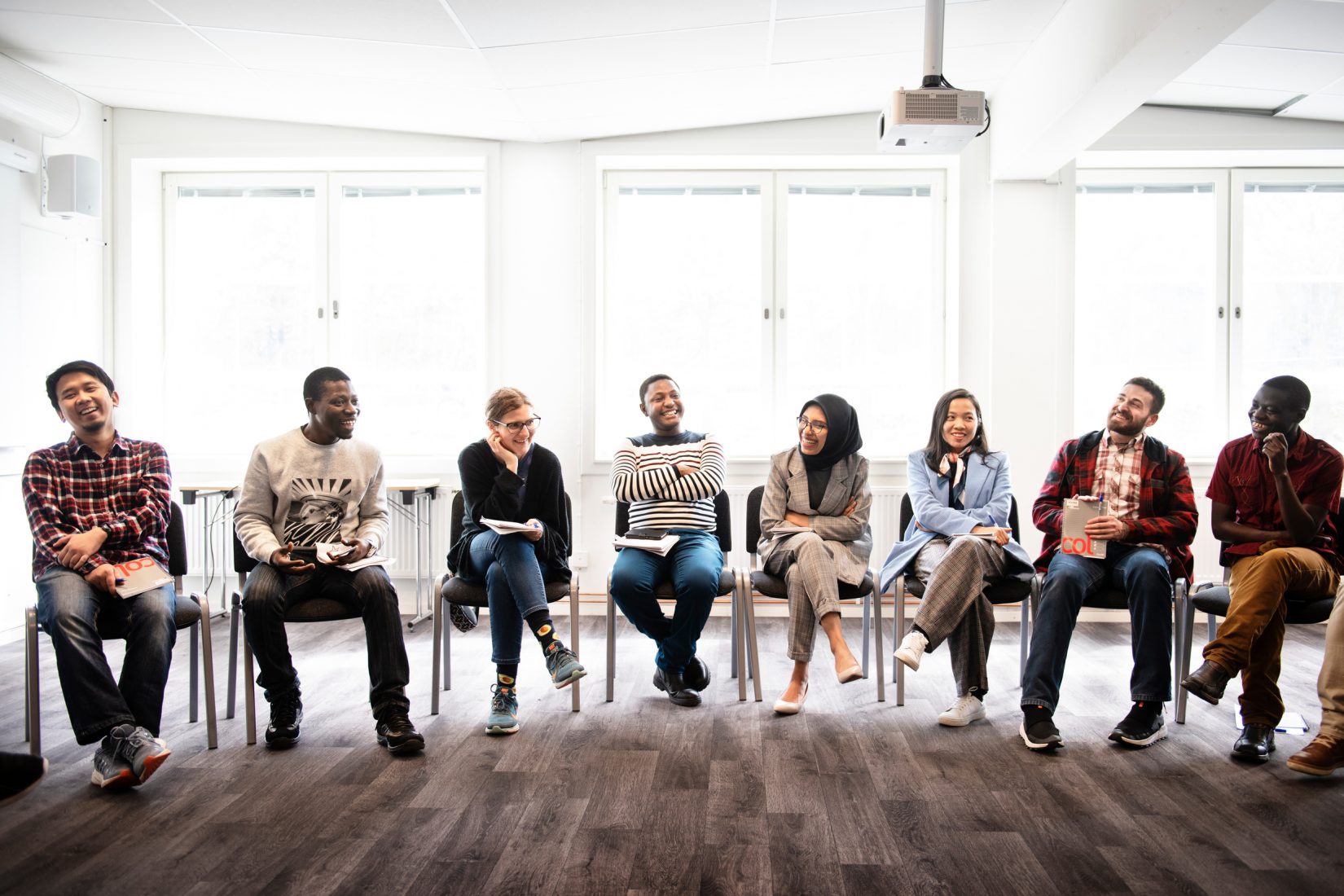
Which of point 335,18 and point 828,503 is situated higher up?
point 335,18

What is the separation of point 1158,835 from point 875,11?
315 cm

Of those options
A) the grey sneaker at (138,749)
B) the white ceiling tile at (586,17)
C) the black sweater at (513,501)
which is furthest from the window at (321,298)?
the grey sneaker at (138,749)

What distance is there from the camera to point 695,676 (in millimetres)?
3518

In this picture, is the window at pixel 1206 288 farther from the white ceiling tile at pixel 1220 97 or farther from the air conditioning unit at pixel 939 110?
the air conditioning unit at pixel 939 110

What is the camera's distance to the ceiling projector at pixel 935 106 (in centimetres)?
347

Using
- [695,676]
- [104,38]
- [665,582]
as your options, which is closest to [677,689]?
[695,676]

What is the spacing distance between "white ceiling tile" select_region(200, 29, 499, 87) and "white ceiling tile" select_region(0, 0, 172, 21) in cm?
22

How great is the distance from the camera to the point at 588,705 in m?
3.41

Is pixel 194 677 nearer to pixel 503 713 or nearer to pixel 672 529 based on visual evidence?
pixel 503 713

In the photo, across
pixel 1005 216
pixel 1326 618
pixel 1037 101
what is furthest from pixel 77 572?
pixel 1005 216

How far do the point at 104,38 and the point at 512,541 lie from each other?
2930mm

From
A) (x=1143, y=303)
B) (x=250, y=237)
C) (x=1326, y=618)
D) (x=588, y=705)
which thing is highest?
(x=250, y=237)

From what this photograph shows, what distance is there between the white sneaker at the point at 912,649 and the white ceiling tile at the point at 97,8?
3.72 metres

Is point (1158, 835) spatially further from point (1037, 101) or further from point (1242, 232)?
point (1242, 232)
